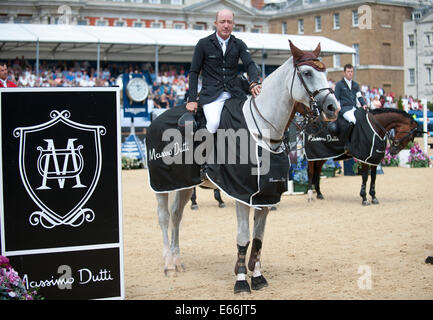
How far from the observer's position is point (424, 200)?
490 inches

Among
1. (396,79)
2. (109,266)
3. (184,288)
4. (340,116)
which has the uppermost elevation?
(396,79)

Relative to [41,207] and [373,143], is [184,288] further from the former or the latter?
[373,143]

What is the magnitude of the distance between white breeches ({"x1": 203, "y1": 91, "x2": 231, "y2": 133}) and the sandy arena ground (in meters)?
1.72

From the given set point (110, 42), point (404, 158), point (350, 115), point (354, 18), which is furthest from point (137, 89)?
point (354, 18)

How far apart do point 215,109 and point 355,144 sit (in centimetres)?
663

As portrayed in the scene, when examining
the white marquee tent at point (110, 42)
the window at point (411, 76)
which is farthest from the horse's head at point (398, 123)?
the window at point (411, 76)

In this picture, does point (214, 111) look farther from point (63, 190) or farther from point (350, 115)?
point (350, 115)

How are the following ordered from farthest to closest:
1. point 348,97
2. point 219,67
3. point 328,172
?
point 328,172
point 348,97
point 219,67

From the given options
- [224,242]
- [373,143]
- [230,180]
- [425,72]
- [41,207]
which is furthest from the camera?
[425,72]

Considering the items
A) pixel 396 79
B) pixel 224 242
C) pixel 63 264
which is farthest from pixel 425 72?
pixel 63 264

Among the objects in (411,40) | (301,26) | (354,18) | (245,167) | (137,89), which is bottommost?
(245,167)

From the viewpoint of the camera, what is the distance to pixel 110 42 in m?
30.1

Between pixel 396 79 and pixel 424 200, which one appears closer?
pixel 424 200

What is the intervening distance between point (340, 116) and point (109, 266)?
27.5ft
